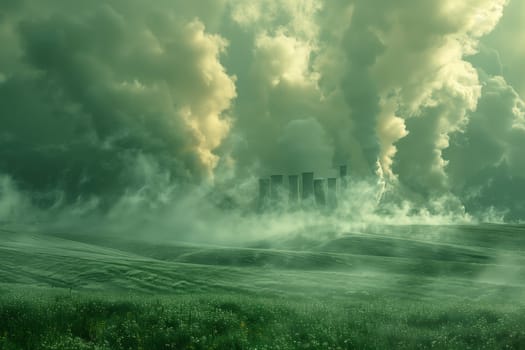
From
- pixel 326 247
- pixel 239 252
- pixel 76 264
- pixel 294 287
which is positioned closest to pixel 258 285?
pixel 294 287

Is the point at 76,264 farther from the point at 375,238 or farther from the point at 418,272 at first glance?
the point at 375,238

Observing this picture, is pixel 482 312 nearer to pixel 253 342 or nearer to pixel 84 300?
pixel 253 342

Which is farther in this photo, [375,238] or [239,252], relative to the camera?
[375,238]

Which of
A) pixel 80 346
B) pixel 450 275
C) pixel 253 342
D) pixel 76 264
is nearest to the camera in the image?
pixel 80 346

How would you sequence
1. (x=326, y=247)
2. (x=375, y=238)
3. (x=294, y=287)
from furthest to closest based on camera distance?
(x=375, y=238), (x=326, y=247), (x=294, y=287)

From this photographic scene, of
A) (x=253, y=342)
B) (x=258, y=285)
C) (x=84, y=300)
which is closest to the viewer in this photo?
(x=253, y=342)

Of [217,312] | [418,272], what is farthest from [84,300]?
[418,272]
